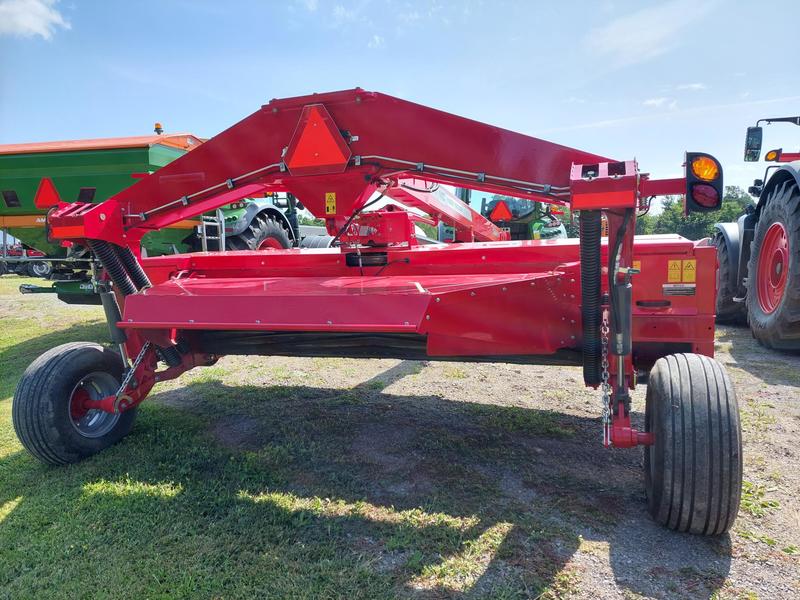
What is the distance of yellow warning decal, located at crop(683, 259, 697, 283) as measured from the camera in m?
2.72

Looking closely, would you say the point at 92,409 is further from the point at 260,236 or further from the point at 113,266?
the point at 260,236

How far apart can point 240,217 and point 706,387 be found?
20.1 ft

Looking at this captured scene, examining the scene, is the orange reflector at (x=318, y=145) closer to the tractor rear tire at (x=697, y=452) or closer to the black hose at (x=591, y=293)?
the black hose at (x=591, y=293)

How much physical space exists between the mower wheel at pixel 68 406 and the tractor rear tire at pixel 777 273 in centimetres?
521

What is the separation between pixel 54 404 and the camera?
111 inches

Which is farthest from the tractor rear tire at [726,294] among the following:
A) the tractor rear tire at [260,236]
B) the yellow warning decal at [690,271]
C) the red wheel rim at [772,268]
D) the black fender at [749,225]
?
the tractor rear tire at [260,236]

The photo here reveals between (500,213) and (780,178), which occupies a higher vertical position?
(780,178)

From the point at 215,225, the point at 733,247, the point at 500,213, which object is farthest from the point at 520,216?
the point at 215,225

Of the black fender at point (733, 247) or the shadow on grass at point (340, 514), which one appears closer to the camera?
the shadow on grass at point (340, 514)

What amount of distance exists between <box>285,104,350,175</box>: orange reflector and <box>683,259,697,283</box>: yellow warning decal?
68.5 inches

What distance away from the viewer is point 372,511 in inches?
97.4

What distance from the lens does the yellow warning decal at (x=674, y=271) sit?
9.00 feet

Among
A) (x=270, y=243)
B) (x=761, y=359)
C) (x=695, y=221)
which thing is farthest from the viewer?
(x=695, y=221)

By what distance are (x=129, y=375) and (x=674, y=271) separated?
9.57ft
